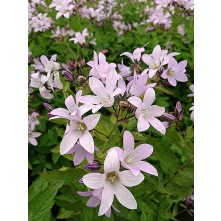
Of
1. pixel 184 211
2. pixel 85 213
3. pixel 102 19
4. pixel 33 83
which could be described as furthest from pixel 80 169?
pixel 102 19

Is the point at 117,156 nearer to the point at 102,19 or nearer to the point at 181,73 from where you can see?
the point at 181,73

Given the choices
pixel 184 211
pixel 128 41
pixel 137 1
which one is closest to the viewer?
pixel 184 211

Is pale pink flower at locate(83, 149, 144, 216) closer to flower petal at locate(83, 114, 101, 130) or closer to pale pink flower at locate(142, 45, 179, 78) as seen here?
flower petal at locate(83, 114, 101, 130)

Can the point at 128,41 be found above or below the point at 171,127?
above

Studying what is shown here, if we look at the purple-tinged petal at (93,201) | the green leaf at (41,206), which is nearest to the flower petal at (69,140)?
the green leaf at (41,206)

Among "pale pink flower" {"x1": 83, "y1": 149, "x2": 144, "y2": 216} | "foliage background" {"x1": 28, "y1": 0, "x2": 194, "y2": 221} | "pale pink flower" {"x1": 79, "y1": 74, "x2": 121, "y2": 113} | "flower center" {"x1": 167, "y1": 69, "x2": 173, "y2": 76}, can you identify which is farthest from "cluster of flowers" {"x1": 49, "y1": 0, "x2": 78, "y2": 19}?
"pale pink flower" {"x1": 83, "y1": 149, "x2": 144, "y2": 216}

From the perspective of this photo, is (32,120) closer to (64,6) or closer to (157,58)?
(64,6)
